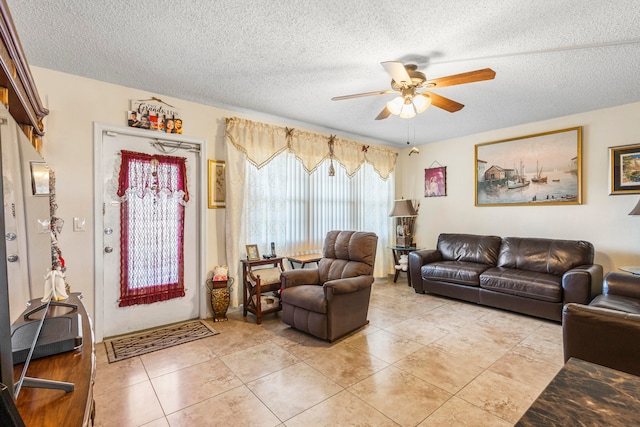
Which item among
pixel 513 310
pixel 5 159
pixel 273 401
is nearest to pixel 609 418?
pixel 5 159

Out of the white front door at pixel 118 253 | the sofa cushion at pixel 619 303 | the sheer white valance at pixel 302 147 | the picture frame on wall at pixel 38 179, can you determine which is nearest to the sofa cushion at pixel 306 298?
the white front door at pixel 118 253

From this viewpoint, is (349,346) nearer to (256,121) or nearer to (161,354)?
(161,354)

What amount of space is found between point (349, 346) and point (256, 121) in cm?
298

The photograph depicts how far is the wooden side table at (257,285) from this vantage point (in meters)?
3.51

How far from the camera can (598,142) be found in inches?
154

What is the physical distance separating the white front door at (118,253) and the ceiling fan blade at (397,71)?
2475mm

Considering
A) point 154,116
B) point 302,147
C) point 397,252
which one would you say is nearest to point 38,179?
point 154,116

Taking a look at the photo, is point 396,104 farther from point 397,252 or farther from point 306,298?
point 397,252

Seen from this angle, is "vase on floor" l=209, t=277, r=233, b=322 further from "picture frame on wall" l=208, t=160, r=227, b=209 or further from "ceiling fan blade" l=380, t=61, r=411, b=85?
"ceiling fan blade" l=380, t=61, r=411, b=85

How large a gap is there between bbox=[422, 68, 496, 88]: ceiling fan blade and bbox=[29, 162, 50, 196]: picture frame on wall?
249 cm

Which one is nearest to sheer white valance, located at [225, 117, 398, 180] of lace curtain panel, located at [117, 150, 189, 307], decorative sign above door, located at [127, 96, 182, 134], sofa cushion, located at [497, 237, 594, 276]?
decorative sign above door, located at [127, 96, 182, 134]

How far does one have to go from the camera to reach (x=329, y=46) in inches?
93.4

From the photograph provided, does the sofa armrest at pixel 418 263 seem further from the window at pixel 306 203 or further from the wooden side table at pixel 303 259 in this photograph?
the wooden side table at pixel 303 259

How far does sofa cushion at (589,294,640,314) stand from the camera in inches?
97.8
